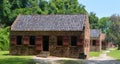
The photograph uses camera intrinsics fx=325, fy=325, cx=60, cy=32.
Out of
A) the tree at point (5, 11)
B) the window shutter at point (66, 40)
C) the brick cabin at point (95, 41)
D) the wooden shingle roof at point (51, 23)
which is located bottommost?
the brick cabin at point (95, 41)

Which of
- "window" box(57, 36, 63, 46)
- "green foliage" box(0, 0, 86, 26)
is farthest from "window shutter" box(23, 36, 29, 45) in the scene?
"green foliage" box(0, 0, 86, 26)

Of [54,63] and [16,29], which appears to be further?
[16,29]

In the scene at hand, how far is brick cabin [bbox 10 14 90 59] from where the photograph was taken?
4116 centimetres

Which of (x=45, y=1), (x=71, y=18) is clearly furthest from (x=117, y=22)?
(x=71, y=18)

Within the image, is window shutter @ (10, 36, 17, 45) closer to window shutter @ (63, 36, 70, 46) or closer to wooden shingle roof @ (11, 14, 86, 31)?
wooden shingle roof @ (11, 14, 86, 31)

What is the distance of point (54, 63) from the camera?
2786cm

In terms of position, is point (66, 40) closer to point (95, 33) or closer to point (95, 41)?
point (95, 41)

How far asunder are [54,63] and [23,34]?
1553 cm

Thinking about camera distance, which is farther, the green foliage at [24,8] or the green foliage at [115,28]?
the green foliage at [115,28]

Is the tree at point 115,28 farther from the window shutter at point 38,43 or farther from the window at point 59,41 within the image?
the window shutter at point 38,43

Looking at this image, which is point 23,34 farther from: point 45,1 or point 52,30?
point 45,1

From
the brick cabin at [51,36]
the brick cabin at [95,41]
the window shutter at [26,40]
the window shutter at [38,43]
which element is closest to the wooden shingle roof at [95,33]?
the brick cabin at [95,41]

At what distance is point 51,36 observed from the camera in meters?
41.8

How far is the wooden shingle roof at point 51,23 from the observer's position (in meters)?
41.8
